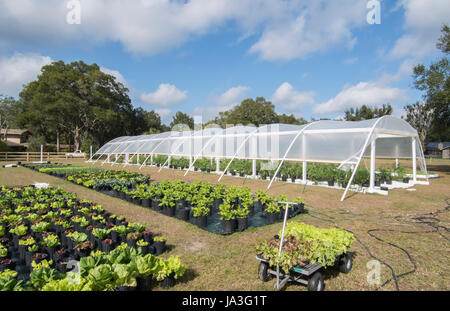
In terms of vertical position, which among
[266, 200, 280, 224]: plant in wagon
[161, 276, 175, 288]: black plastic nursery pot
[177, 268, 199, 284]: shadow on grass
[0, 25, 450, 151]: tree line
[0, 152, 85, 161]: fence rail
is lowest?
[177, 268, 199, 284]: shadow on grass

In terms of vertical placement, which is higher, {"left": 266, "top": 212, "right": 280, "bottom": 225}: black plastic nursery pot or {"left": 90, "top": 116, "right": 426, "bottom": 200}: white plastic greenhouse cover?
{"left": 90, "top": 116, "right": 426, "bottom": 200}: white plastic greenhouse cover

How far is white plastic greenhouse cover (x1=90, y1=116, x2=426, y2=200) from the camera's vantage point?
10.0 meters

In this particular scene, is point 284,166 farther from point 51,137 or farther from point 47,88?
point 51,137

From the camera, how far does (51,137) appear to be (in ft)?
146

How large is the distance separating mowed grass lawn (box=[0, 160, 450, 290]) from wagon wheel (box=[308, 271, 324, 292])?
0.78 ft

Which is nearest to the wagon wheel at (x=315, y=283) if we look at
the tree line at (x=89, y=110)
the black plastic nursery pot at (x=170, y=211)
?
the black plastic nursery pot at (x=170, y=211)

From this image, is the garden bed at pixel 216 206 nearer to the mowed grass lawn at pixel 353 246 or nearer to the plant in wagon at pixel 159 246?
the mowed grass lawn at pixel 353 246

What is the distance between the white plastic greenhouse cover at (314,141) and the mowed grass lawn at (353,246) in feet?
7.33

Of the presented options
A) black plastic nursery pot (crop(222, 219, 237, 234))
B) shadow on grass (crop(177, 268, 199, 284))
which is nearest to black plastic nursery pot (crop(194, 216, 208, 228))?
black plastic nursery pot (crop(222, 219, 237, 234))

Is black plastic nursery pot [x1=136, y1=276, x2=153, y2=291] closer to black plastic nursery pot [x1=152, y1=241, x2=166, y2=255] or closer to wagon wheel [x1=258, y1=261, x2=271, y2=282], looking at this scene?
black plastic nursery pot [x1=152, y1=241, x2=166, y2=255]

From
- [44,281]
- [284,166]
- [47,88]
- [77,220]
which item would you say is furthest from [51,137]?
[44,281]

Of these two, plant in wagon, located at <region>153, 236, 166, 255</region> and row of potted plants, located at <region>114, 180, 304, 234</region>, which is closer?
plant in wagon, located at <region>153, 236, 166, 255</region>

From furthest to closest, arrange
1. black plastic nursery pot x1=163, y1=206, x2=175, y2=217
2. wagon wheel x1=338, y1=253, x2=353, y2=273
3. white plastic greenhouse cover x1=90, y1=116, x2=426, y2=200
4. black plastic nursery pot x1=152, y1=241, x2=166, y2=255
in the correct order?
1. white plastic greenhouse cover x1=90, y1=116, x2=426, y2=200
2. black plastic nursery pot x1=163, y1=206, x2=175, y2=217
3. black plastic nursery pot x1=152, y1=241, x2=166, y2=255
4. wagon wheel x1=338, y1=253, x2=353, y2=273

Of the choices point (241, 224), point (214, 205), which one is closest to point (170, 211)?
point (214, 205)
